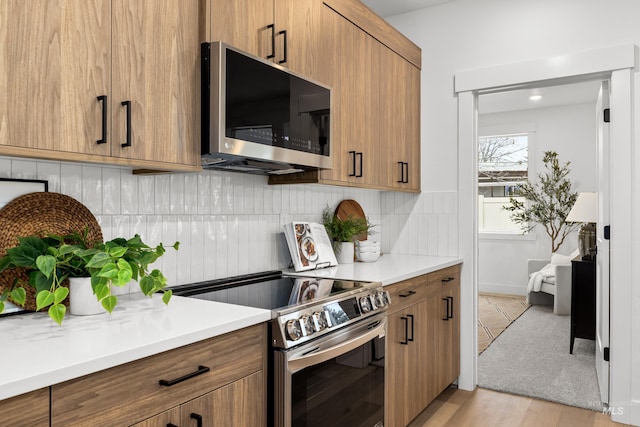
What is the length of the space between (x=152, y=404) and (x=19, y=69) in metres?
0.90

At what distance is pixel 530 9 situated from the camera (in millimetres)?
2969

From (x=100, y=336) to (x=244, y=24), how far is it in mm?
1260

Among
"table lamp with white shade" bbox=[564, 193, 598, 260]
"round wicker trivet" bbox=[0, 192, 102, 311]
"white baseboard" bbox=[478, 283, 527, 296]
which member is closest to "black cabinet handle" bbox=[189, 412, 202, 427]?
"round wicker trivet" bbox=[0, 192, 102, 311]

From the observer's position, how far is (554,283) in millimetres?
5387

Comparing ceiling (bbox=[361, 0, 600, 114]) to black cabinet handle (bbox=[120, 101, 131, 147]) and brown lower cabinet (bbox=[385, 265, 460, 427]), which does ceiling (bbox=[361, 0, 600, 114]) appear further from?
black cabinet handle (bbox=[120, 101, 131, 147])

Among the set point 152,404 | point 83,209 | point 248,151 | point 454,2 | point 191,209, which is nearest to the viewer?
point 152,404

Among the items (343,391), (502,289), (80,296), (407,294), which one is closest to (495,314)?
(502,289)

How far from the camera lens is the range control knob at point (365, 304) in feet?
6.26

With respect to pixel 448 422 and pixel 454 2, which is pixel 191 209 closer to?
pixel 448 422

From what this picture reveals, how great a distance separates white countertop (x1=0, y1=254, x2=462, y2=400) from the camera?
0.91 m

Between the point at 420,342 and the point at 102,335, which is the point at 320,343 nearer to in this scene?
the point at 102,335

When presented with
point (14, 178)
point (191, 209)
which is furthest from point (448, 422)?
point (14, 178)

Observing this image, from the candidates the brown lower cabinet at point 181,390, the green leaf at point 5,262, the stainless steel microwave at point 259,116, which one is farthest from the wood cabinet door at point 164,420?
the stainless steel microwave at point 259,116

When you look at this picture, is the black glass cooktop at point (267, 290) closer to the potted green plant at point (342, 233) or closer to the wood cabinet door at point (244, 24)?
the potted green plant at point (342, 233)
